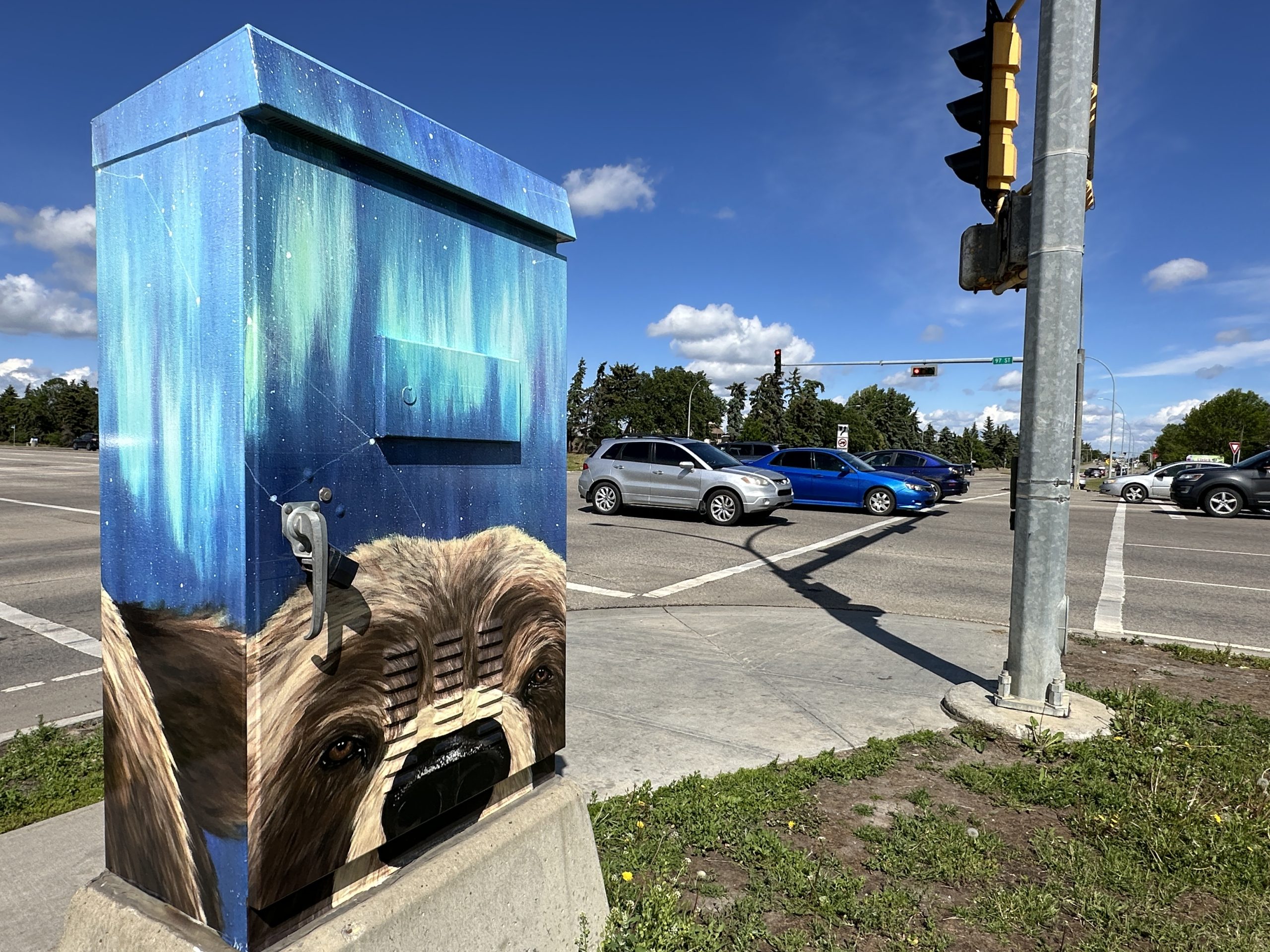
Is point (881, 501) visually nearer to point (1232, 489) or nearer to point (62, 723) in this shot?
point (1232, 489)

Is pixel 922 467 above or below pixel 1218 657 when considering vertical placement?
above

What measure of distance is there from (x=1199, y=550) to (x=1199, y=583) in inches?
146

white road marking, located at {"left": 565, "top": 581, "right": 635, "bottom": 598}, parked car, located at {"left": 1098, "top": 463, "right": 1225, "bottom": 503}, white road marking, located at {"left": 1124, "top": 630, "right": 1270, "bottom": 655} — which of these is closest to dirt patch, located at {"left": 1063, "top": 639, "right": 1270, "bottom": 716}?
white road marking, located at {"left": 1124, "top": 630, "right": 1270, "bottom": 655}

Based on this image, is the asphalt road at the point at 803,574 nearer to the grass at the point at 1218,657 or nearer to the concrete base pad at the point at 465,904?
the grass at the point at 1218,657

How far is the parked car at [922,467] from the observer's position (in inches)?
892

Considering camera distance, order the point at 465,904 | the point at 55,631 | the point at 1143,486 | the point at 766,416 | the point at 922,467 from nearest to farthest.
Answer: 1. the point at 465,904
2. the point at 55,631
3. the point at 922,467
4. the point at 1143,486
5. the point at 766,416

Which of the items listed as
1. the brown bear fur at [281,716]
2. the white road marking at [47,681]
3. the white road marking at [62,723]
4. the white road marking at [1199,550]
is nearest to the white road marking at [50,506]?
the white road marking at [47,681]

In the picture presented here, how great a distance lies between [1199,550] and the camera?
1256 centimetres

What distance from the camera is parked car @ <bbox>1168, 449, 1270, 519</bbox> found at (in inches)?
765

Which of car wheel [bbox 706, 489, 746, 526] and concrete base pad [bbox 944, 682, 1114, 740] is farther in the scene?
car wheel [bbox 706, 489, 746, 526]

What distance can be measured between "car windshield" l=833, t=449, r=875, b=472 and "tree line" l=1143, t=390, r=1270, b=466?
230 feet

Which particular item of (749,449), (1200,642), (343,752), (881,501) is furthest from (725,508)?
(343,752)

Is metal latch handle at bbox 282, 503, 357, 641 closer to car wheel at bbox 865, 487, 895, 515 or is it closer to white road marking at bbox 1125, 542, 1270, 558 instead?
white road marking at bbox 1125, 542, 1270, 558

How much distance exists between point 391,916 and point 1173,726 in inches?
169
